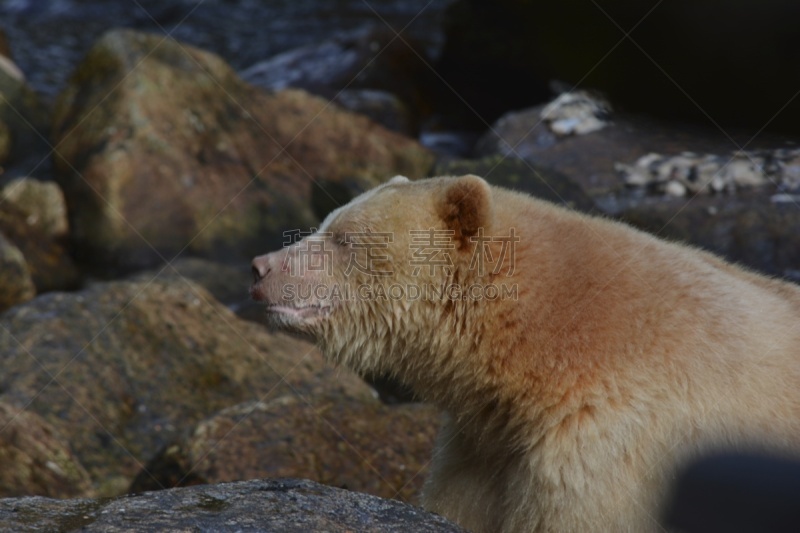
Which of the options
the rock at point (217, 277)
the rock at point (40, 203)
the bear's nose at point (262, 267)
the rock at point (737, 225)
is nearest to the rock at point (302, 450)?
the bear's nose at point (262, 267)

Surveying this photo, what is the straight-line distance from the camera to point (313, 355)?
660cm

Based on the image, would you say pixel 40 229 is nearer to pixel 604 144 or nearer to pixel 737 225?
pixel 604 144

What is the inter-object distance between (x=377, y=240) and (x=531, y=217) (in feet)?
2.16

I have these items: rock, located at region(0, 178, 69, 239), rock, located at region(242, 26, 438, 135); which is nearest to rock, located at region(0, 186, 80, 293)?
rock, located at region(0, 178, 69, 239)

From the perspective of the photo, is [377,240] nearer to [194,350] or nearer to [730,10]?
[194,350]

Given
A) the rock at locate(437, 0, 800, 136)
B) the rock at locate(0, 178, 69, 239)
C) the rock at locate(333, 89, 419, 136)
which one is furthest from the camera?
the rock at locate(333, 89, 419, 136)

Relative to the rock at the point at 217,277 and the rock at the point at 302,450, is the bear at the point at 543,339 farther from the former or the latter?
the rock at the point at 217,277

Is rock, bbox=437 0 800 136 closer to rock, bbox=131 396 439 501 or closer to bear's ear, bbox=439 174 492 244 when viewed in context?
rock, bbox=131 396 439 501

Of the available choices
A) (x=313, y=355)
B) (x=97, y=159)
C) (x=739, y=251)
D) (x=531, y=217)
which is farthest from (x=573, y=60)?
(x=531, y=217)

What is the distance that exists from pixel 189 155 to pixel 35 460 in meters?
5.66

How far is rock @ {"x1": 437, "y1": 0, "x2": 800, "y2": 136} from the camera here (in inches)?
362

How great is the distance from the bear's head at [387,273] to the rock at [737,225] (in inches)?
176

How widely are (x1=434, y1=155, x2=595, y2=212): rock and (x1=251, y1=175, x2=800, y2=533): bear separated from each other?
414cm

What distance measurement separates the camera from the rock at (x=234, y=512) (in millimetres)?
2920
